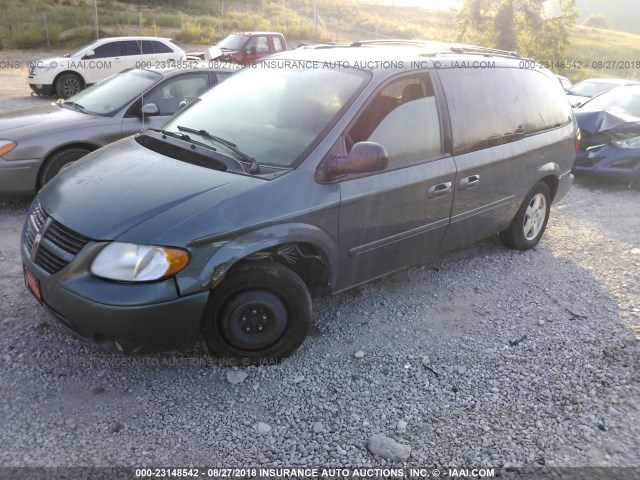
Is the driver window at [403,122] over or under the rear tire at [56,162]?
over

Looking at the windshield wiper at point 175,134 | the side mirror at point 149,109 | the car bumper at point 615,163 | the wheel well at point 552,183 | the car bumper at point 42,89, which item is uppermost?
the windshield wiper at point 175,134

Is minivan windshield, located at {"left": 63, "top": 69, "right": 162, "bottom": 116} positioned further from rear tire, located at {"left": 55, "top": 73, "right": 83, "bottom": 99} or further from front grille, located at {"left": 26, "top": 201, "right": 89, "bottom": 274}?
rear tire, located at {"left": 55, "top": 73, "right": 83, "bottom": 99}

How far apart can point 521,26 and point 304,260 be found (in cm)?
2095

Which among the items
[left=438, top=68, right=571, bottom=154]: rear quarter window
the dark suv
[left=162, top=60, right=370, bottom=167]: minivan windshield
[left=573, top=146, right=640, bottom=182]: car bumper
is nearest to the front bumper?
the dark suv

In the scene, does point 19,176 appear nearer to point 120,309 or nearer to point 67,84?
point 120,309

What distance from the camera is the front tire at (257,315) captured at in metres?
2.96

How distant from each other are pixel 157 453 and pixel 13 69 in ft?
65.7

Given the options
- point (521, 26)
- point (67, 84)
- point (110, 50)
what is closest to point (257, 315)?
point (67, 84)

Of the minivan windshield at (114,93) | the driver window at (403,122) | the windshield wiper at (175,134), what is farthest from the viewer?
the minivan windshield at (114,93)

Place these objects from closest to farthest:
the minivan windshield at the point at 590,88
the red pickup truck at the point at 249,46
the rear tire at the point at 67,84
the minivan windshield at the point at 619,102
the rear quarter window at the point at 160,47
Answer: the minivan windshield at the point at 619,102
the minivan windshield at the point at 590,88
the rear tire at the point at 67,84
the rear quarter window at the point at 160,47
the red pickup truck at the point at 249,46

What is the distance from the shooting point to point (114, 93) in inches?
245

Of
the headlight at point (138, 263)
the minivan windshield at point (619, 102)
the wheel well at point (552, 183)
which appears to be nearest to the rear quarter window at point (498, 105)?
the wheel well at point (552, 183)

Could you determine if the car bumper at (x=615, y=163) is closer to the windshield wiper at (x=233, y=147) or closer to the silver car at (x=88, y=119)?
the silver car at (x=88, y=119)

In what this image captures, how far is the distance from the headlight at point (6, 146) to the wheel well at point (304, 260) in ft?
11.2
